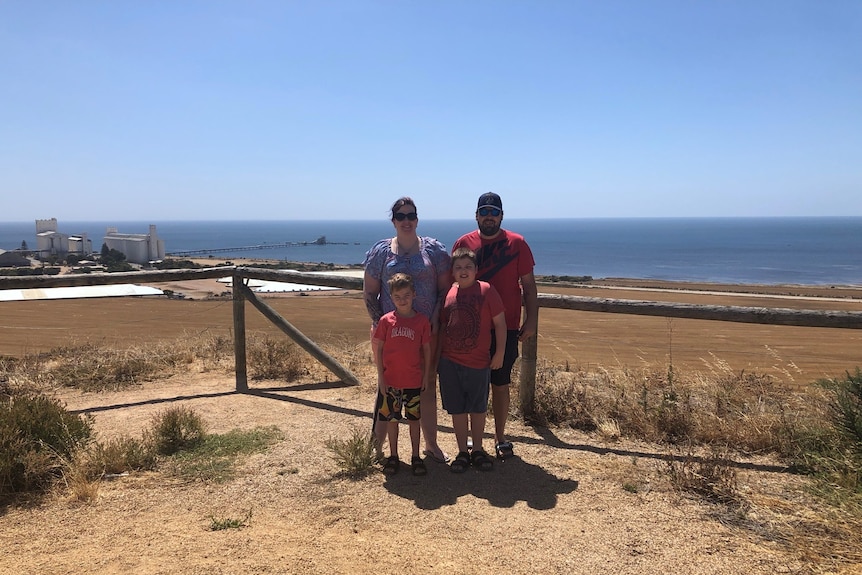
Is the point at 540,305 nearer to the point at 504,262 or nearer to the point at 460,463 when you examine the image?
the point at 504,262

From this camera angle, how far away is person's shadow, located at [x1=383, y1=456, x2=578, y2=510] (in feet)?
12.0

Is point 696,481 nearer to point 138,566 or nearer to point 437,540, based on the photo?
point 437,540

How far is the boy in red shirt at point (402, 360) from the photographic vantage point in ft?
12.7

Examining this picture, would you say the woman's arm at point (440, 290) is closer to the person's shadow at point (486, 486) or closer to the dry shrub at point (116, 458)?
the person's shadow at point (486, 486)

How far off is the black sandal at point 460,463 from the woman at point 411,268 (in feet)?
0.53

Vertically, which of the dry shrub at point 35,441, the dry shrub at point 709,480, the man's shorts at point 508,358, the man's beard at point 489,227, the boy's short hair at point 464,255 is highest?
the man's beard at point 489,227

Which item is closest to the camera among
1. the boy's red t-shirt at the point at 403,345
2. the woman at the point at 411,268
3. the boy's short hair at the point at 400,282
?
the boy's short hair at the point at 400,282

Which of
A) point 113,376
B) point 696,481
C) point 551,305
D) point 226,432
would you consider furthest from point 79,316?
point 696,481

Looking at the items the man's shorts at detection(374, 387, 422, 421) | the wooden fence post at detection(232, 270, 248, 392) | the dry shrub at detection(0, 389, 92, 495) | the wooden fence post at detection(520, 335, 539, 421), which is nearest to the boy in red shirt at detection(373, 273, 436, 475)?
the man's shorts at detection(374, 387, 422, 421)

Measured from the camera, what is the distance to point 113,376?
6785mm

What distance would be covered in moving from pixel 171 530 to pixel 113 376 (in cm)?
426

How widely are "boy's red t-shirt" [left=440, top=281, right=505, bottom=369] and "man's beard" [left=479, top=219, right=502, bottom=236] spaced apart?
1.23ft

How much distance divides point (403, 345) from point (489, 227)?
1037 mm

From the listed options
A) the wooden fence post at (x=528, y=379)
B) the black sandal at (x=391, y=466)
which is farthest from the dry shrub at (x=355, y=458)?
the wooden fence post at (x=528, y=379)
